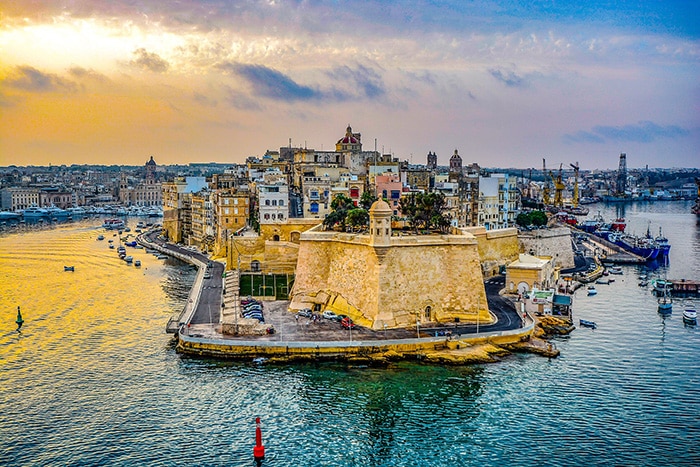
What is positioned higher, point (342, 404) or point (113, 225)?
point (113, 225)

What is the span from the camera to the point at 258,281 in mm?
40312

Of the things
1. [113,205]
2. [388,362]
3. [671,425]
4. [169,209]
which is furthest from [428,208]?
[113,205]

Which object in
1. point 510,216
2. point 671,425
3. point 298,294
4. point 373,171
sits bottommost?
point 671,425

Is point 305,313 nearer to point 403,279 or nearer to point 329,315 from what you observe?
point 329,315

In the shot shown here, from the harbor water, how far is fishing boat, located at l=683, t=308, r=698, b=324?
3.21 ft

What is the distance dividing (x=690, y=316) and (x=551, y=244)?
16.0 meters

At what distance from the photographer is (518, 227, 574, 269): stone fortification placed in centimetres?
4947

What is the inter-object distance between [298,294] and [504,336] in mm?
11584

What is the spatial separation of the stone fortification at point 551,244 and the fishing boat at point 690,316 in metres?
13.1

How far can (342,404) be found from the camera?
23406 mm

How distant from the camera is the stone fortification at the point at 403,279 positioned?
3023cm

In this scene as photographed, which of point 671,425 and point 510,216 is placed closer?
point 671,425

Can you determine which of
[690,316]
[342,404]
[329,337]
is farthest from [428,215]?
[342,404]

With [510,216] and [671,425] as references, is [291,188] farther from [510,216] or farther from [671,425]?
[671,425]
